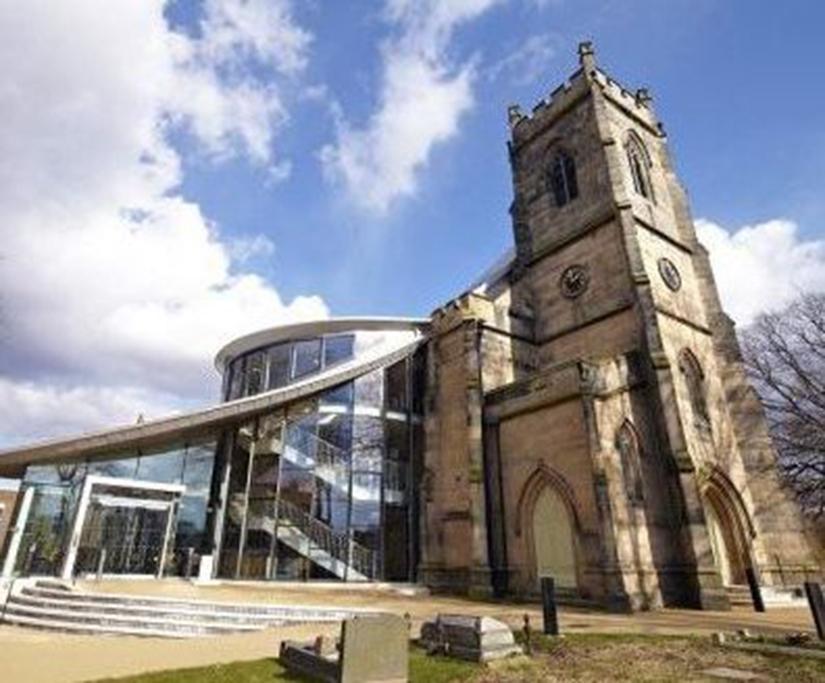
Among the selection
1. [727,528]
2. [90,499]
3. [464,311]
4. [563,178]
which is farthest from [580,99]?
[90,499]

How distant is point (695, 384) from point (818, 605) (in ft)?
40.4

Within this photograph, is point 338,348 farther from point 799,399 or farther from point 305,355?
point 799,399

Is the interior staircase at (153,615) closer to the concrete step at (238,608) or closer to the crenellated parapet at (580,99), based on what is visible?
the concrete step at (238,608)

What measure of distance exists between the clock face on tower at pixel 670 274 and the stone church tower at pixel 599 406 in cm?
11

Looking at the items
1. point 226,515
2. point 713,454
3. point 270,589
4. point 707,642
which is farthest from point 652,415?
point 226,515

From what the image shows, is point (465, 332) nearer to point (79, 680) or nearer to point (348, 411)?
point (348, 411)

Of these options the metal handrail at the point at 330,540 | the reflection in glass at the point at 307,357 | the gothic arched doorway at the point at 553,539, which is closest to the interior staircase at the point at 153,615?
the gothic arched doorway at the point at 553,539

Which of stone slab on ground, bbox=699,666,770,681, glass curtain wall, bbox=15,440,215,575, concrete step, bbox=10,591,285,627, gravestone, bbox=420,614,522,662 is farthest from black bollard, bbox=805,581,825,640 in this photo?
glass curtain wall, bbox=15,440,215,575

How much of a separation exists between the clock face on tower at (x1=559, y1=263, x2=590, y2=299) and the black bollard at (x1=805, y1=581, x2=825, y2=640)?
1496cm

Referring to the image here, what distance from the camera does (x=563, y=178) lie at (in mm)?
26578

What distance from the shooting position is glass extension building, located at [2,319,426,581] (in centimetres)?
2081

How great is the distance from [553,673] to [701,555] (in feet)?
34.4

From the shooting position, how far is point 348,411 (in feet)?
78.2

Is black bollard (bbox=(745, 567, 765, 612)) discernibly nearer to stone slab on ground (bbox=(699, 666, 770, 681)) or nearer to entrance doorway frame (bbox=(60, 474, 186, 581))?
stone slab on ground (bbox=(699, 666, 770, 681))
